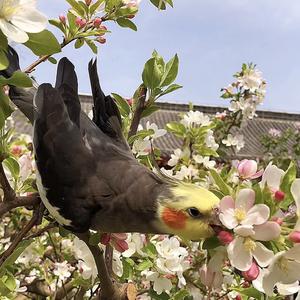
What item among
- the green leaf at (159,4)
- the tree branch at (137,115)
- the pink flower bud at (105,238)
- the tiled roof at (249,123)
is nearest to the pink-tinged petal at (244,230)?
the pink flower bud at (105,238)

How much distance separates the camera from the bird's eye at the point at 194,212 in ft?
2.64

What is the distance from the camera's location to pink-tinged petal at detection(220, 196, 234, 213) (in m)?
0.76

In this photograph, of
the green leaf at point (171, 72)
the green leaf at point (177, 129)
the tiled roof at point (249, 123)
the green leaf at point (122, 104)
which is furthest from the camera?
the tiled roof at point (249, 123)

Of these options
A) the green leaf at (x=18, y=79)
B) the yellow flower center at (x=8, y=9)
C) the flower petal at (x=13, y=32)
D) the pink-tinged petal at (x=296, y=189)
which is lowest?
the pink-tinged petal at (x=296, y=189)

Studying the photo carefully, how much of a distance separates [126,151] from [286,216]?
0.36 metres

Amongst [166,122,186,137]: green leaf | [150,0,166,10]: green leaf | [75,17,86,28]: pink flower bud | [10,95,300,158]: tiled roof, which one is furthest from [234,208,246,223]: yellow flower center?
[10,95,300,158]: tiled roof

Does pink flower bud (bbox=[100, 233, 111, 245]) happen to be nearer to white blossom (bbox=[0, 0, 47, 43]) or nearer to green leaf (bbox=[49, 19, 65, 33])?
white blossom (bbox=[0, 0, 47, 43])

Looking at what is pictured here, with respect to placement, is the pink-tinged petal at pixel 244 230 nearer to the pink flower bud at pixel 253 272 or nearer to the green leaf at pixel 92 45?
the pink flower bud at pixel 253 272

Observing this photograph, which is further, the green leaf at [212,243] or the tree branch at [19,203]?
the tree branch at [19,203]

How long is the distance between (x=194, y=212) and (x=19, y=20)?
36cm

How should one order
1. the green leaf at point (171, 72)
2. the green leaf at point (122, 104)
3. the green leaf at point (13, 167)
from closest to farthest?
the green leaf at point (13, 167)
the green leaf at point (171, 72)
the green leaf at point (122, 104)

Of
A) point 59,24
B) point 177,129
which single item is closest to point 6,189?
point 59,24

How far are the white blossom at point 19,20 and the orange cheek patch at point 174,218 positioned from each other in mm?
320

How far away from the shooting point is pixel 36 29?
76 centimetres
